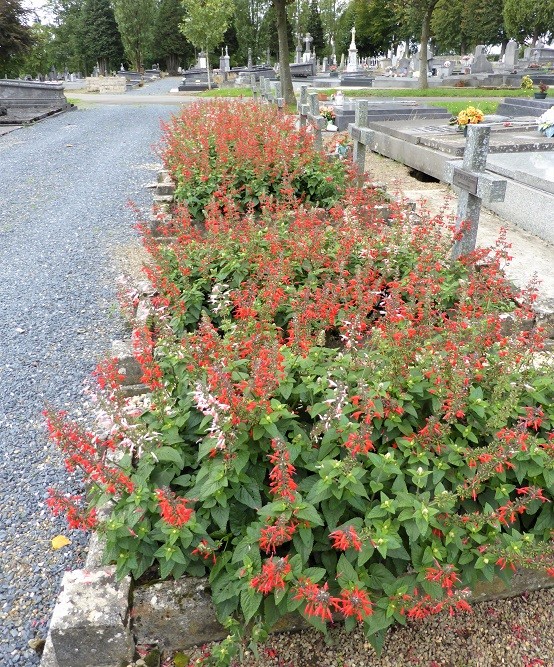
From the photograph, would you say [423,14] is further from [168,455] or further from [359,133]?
[168,455]

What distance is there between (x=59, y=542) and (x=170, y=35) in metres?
69.9

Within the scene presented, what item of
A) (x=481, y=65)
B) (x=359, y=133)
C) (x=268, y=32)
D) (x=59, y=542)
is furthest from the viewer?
(x=268, y=32)

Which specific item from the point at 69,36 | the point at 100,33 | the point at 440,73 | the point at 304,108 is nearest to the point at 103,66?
the point at 100,33

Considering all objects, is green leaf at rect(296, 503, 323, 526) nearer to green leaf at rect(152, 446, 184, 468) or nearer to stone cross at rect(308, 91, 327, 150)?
green leaf at rect(152, 446, 184, 468)

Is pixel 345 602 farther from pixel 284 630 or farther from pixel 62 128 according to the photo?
pixel 62 128

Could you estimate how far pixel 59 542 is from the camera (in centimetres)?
302

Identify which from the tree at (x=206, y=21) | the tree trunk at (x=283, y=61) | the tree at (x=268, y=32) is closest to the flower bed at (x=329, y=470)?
the tree trunk at (x=283, y=61)

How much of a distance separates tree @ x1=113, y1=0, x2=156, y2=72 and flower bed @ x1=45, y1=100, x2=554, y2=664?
175ft

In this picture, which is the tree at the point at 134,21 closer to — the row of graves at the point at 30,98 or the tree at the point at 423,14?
the tree at the point at 423,14

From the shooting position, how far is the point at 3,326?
17.7 feet

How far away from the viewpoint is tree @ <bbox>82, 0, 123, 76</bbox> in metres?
57.7

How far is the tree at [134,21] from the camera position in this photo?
48.3 meters

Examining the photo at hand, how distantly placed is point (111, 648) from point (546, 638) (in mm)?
1811

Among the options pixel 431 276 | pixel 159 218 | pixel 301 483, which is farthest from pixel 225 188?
pixel 301 483
